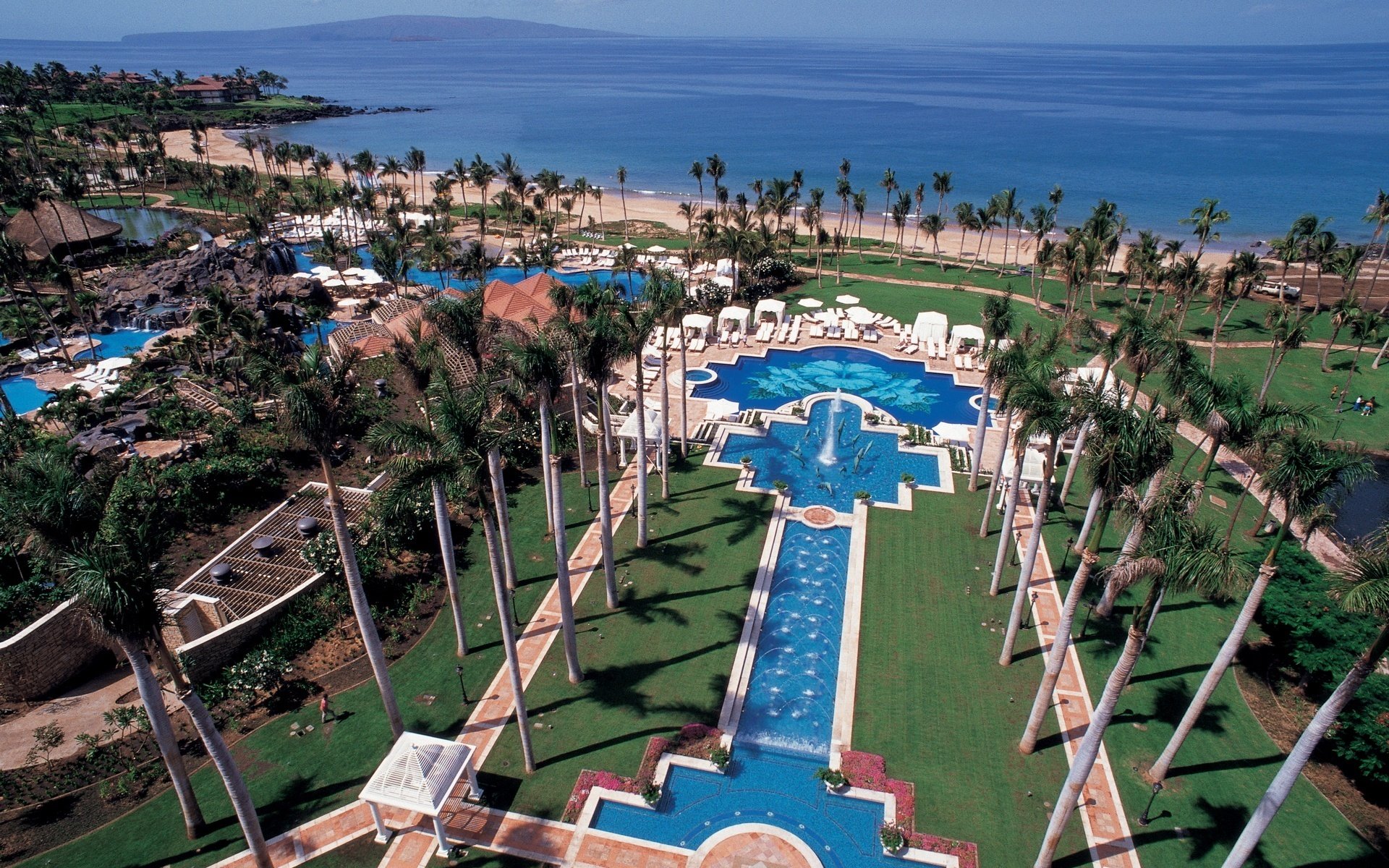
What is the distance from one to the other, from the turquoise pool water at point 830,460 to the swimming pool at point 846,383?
4073 millimetres

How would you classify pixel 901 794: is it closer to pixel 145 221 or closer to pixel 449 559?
pixel 449 559

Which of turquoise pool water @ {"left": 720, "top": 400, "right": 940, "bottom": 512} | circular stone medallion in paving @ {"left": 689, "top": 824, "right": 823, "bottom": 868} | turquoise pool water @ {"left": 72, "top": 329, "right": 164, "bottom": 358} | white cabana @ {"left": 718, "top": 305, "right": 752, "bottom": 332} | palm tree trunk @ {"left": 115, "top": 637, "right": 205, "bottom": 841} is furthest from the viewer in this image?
white cabana @ {"left": 718, "top": 305, "right": 752, "bottom": 332}

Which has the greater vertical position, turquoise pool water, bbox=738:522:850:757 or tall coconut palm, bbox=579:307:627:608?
tall coconut palm, bbox=579:307:627:608

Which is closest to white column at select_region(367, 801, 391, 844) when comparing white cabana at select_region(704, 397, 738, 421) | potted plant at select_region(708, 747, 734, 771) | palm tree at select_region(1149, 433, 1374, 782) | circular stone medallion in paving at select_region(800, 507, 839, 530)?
potted plant at select_region(708, 747, 734, 771)

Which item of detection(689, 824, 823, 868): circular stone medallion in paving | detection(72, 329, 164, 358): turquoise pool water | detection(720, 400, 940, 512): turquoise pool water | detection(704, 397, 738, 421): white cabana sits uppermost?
detection(72, 329, 164, 358): turquoise pool water

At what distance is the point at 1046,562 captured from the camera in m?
30.5

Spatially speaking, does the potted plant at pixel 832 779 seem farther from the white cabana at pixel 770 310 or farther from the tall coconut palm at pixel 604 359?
the white cabana at pixel 770 310

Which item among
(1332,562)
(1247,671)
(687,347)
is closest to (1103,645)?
(1247,671)

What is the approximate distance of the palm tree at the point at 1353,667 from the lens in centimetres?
1368

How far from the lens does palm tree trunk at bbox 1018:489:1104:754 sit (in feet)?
61.4

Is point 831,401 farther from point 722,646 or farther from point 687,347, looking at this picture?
point 722,646

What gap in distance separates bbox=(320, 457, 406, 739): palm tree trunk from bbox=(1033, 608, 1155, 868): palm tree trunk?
1855 centimetres

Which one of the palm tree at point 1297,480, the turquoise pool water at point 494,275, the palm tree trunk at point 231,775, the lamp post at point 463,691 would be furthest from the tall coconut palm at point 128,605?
the turquoise pool water at point 494,275

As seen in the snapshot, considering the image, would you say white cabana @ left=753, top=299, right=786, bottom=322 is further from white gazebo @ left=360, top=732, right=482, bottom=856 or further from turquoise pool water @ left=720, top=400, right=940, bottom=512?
white gazebo @ left=360, top=732, right=482, bottom=856
